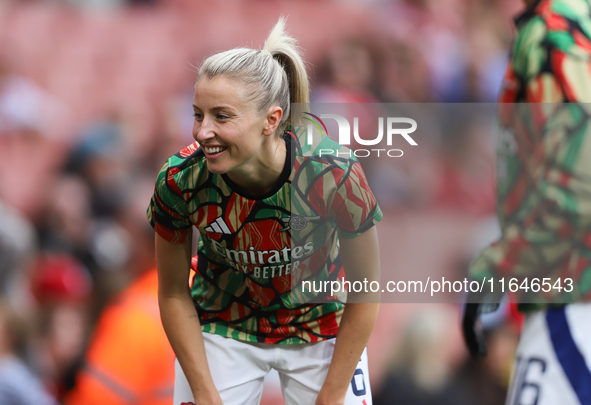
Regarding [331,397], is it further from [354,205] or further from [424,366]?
[424,366]

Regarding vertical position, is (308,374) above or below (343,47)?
below

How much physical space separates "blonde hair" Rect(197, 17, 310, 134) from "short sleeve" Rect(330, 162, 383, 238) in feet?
0.79

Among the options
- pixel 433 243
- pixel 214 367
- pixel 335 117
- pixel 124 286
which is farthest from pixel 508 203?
pixel 124 286

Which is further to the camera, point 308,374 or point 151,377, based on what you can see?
point 151,377

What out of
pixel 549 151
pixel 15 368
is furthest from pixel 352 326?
pixel 15 368

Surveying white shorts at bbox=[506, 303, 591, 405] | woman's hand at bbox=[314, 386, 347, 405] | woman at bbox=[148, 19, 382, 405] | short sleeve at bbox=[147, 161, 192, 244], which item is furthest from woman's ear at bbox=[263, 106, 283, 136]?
white shorts at bbox=[506, 303, 591, 405]

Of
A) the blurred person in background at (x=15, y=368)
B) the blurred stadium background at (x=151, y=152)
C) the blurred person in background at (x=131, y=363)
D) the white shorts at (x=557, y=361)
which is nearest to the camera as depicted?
the white shorts at (x=557, y=361)

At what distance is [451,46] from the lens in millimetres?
4477

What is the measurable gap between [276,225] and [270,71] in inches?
16.5

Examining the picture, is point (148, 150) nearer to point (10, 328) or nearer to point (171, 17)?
point (171, 17)

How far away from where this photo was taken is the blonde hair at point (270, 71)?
1.55 m

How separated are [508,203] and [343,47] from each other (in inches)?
115

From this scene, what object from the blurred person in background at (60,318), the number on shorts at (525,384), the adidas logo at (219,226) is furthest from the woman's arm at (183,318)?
the blurred person in background at (60,318)

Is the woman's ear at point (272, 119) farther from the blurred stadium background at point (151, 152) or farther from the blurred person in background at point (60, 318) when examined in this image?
the blurred person in background at point (60, 318)
